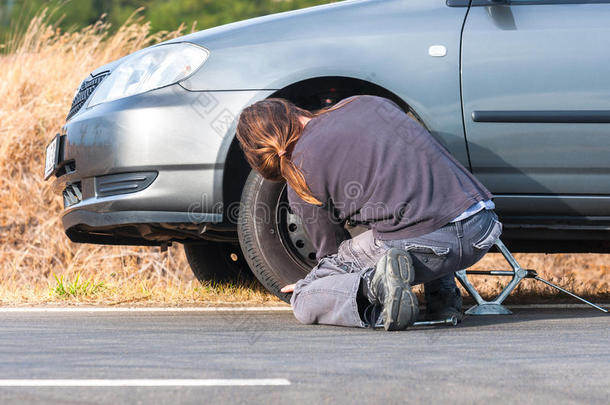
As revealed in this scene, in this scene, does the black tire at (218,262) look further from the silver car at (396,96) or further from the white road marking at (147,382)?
the white road marking at (147,382)

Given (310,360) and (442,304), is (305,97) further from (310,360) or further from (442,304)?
(310,360)

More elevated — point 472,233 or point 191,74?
point 191,74

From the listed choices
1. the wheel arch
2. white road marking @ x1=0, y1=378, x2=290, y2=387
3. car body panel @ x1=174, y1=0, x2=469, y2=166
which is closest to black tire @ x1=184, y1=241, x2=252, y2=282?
the wheel arch

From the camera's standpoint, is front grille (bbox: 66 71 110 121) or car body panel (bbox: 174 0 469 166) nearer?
car body panel (bbox: 174 0 469 166)

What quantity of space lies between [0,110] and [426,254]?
4651 millimetres

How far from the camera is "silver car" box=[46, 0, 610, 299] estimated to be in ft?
12.7

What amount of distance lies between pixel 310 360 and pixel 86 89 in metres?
2.35

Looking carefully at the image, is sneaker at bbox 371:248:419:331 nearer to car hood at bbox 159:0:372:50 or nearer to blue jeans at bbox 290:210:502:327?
blue jeans at bbox 290:210:502:327

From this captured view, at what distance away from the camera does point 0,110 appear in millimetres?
7012

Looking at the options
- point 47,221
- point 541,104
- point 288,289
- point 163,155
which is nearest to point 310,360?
point 288,289

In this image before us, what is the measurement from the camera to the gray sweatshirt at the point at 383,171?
11.3 ft

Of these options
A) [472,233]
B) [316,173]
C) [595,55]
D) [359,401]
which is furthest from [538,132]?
[359,401]

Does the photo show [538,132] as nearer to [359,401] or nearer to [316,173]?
[316,173]

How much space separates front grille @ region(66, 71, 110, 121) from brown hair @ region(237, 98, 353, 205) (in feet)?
3.45
